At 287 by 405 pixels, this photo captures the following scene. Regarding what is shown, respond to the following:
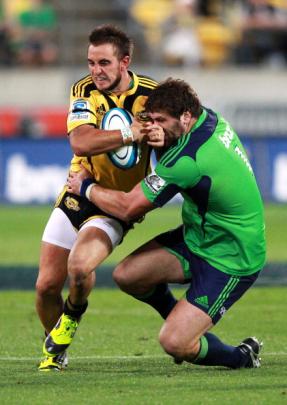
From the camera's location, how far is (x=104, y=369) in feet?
27.1

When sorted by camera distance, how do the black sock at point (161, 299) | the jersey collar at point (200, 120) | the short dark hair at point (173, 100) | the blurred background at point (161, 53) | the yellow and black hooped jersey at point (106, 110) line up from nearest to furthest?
1. the short dark hair at point (173, 100)
2. the jersey collar at point (200, 120)
3. the yellow and black hooped jersey at point (106, 110)
4. the black sock at point (161, 299)
5. the blurred background at point (161, 53)

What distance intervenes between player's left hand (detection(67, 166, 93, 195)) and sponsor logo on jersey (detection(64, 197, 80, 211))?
0.62 ft

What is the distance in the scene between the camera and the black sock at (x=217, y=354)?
7949mm

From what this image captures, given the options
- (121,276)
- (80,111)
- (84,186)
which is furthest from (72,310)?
(80,111)

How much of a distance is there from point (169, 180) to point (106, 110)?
3.04ft

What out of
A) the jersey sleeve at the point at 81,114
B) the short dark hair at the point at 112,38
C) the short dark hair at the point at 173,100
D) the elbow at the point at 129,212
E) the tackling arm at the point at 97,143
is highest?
the short dark hair at the point at 112,38

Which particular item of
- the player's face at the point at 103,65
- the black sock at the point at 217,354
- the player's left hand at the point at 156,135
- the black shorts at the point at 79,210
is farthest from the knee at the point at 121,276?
the player's face at the point at 103,65

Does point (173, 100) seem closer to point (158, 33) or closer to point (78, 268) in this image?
point (78, 268)

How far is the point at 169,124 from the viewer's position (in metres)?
7.76

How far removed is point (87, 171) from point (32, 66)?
1942 cm

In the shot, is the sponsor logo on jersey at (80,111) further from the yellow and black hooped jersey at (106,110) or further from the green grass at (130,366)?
the green grass at (130,366)

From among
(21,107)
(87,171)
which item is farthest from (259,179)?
(87,171)

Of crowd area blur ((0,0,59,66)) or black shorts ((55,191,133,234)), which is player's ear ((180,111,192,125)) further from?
crowd area blur ((0,0,59,66))

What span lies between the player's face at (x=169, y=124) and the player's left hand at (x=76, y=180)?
30.5 inches
